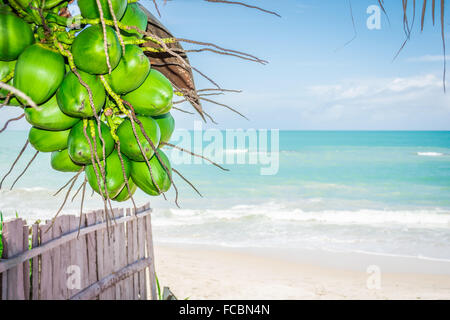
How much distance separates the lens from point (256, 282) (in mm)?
9133

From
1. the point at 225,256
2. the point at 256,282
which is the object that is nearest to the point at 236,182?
the point at 225,256

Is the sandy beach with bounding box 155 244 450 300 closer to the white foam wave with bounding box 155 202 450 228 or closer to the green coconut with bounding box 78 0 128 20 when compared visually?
the white foam wave with bounding box 155 202 450 228

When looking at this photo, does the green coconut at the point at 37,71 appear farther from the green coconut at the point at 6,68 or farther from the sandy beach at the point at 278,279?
the sandy beach at the point at 278,279

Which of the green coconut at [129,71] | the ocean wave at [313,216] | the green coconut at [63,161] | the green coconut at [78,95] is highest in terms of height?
the green coconut at [129,71]

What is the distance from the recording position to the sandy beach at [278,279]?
→ 8.37m

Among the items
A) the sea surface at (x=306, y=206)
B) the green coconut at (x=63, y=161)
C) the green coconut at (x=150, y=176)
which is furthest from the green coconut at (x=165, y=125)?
the sea surface at (x=306, y=206)

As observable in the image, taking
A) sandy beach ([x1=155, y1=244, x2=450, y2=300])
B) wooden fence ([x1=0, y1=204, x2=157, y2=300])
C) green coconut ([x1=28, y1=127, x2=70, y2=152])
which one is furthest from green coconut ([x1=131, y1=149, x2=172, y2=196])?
sandy beach ([x1=155, y1=244, x2=450, y2=300])

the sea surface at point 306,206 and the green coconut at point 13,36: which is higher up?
the green coconut at point 13,36

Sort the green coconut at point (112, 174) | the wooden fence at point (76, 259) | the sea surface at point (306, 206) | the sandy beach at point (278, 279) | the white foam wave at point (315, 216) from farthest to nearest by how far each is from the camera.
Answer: the white foam wave at point (315, 216) → the sea surface at point (306, 206) → the sandy beach at point (278, 279) → the wooden fence at point (76, 259) → the green coconut at point (112, 174)

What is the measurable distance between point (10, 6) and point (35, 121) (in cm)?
16

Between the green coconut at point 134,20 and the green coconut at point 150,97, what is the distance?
63mm

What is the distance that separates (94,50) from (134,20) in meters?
0.13

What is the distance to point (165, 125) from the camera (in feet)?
2.32

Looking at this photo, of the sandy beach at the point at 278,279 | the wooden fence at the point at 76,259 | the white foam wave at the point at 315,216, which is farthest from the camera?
the white foam wave at the point at 315,216
